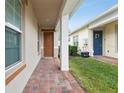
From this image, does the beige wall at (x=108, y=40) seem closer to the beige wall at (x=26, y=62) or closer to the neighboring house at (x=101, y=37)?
the neighboring house at (x=101, y=37)

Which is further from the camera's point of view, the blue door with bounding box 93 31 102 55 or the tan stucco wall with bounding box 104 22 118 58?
the blue door with bounding box 93 31 102 55

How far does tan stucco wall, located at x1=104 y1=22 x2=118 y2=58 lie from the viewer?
1318cm

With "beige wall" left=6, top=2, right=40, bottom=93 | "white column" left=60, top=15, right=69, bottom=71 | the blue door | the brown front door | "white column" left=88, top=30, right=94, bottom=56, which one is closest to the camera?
"beige wall" left=6, top=2, right=40, bottom=93

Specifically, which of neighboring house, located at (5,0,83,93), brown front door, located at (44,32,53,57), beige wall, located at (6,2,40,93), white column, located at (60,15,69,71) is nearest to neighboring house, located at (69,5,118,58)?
neighboring house, located at (5,0,83,93)

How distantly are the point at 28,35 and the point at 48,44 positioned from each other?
33.2 feet

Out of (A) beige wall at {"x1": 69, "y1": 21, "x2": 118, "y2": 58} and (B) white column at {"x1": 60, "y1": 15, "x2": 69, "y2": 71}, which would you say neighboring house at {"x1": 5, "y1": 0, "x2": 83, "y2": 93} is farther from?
(A) beige wall at {"x1": 69, "y1": 21, "x2": 118, "y2": 58}

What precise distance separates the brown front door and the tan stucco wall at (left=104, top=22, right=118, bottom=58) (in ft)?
16.3

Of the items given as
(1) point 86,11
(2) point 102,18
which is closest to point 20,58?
(2) point 102,18

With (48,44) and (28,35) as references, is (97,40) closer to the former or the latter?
(48,44)

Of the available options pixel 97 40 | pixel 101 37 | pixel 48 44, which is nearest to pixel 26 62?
pixel 48 44

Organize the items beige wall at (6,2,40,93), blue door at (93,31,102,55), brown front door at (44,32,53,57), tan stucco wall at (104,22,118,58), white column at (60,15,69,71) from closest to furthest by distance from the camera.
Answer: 1. beige wall at (6,2,40,93)
2. white column at (60,15,69,71)
3. tan stucco wall at (104,22,118,58)
4. brown front door at (44,32,53,57)
5. blue door at (93,31,102,55)

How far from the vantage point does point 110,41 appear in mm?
14164

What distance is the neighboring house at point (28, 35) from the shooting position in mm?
3350
